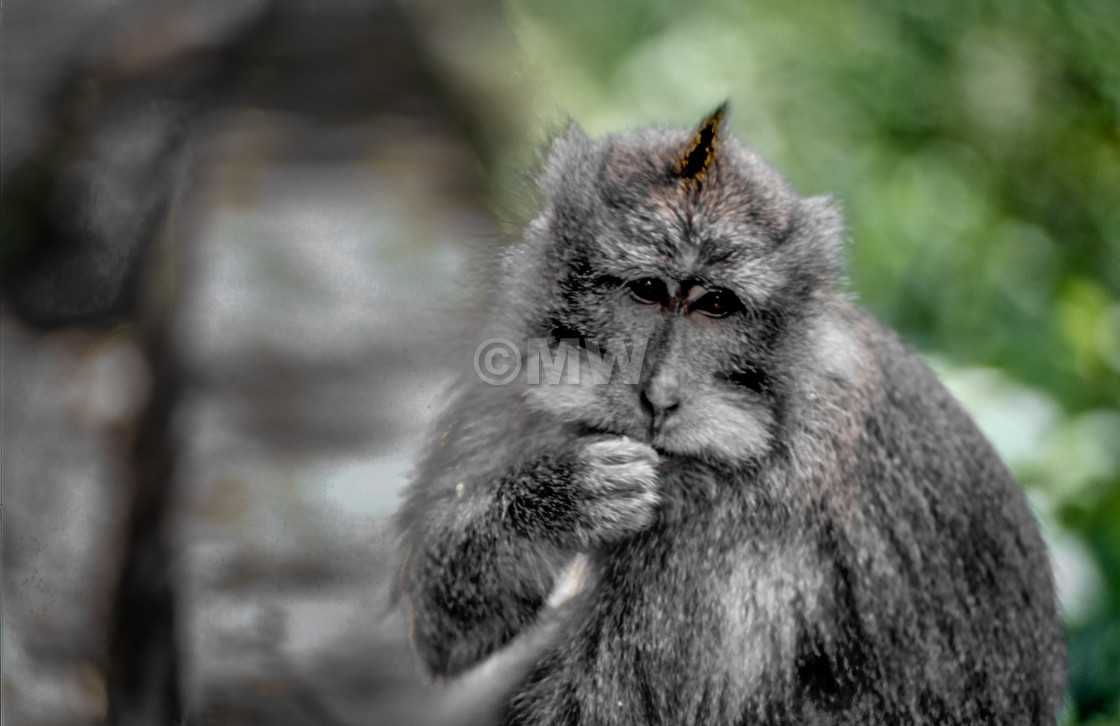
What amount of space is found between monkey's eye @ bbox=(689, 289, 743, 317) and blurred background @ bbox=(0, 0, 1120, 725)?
48 cm

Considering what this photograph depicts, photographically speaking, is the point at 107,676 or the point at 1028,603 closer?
the point at 1028,603

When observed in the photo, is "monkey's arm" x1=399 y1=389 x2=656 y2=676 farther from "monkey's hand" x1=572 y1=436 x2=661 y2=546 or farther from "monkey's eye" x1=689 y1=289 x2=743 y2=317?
"monkey's eye" x1=689 y1=289 x2=743 y2=317

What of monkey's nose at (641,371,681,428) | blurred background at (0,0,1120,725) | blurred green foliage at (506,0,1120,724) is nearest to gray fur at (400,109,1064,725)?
monkey's nose at (641,371,681,428)

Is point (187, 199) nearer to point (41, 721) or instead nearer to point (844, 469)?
point (41, 721)

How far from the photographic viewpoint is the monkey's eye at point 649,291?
1.71 m

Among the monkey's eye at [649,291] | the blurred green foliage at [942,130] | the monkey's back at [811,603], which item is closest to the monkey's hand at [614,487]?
the monkey's back at [811,603]

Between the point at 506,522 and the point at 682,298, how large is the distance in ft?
1.70

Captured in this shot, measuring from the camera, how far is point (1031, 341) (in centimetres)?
327

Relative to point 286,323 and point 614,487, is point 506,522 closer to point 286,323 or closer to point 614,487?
point 614,487

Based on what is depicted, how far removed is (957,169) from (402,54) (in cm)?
210

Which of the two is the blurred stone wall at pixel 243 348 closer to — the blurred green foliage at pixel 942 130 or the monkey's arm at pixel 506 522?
the monkey's arm at pixel 506 522

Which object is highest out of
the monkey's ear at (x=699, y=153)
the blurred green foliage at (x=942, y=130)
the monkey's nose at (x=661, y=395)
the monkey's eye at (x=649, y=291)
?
the blurred green foliage at (x=942, y=130)

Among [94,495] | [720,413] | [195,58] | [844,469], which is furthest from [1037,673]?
[195,58]

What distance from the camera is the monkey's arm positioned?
1703 mm
